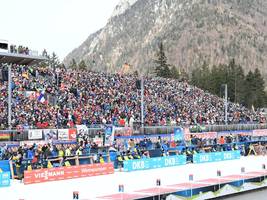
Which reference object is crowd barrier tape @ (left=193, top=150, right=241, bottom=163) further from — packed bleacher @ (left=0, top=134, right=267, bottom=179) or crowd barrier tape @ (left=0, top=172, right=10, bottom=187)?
crowd barrier tape @ (left=0, top=172, right=10, bottom=187)

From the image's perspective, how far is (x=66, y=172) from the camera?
78.6 feet

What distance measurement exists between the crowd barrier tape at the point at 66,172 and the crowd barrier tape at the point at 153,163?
94cm

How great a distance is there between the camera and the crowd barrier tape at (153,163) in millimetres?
26672

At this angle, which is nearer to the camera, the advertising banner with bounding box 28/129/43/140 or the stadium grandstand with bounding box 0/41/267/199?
the stadium grandstand with bounding box 0/41/267/199

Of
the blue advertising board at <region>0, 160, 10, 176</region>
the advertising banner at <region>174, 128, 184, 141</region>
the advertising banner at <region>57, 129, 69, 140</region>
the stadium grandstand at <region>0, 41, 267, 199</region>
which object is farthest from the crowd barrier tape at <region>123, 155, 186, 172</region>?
the advertising banner at <region>57, 129, 69, 140</region>

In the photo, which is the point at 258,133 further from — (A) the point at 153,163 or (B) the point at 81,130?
(A) the point at 153,163

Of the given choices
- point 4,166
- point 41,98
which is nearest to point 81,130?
point 41,98

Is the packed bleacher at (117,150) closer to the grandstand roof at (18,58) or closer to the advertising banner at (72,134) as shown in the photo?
the advertising banner at (72,134)

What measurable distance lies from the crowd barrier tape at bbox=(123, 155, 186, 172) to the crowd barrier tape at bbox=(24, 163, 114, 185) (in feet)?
3.09

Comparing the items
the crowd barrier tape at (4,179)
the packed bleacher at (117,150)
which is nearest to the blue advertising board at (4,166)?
the packed bleacher at (117,150)

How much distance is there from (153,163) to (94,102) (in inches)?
606

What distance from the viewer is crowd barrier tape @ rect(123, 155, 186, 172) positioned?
26672mm

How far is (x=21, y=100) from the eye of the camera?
125ft

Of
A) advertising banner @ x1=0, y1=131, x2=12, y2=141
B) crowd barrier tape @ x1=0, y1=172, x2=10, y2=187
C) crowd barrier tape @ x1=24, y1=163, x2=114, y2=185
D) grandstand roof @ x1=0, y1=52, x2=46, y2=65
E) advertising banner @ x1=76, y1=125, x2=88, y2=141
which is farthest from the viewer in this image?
grandstand roof @ x1=0, y1=52, x2=46, y2=65
